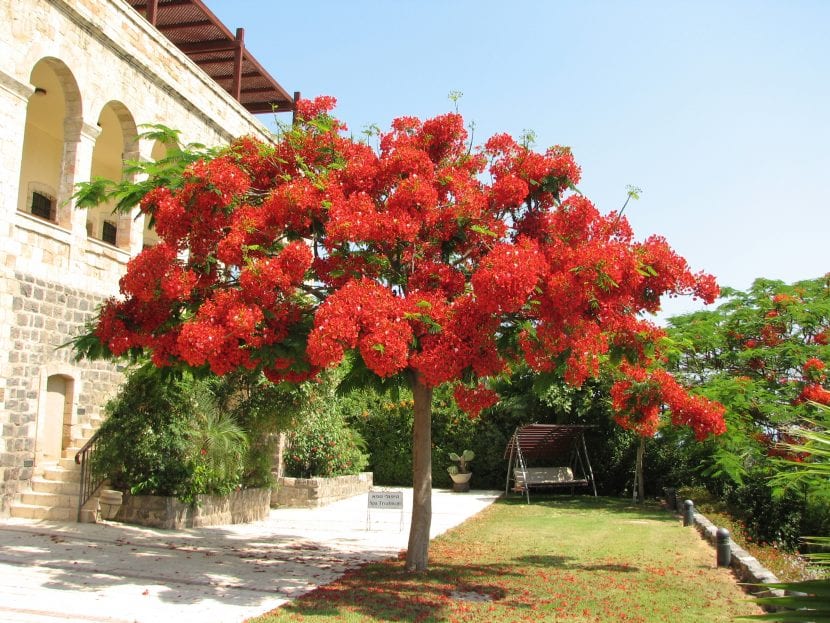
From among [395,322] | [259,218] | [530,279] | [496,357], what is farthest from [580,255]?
[259,218]

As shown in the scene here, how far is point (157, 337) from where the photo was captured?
764 centimetres

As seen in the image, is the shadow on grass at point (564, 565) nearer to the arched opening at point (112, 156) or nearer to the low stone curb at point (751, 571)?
the low stone curb at point (751, 571)

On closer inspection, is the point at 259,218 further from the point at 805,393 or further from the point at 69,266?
the point at 805,393

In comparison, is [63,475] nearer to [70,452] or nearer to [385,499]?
[70,452]

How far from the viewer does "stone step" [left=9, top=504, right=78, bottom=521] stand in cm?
1107

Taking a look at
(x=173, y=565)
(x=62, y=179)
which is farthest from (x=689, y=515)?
(x=62, y=179)

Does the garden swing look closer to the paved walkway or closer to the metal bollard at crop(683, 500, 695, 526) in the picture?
the metal bollard at crop(683, 500, 695, 526)

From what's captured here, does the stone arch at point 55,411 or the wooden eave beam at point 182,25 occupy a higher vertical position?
the wooden eave beam at point 182,25

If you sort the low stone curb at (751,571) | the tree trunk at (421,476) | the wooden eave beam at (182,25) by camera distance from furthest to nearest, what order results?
the wooden eave beam at (182,25), the tree trunk at (421,476), the low stone curb at (751,571)

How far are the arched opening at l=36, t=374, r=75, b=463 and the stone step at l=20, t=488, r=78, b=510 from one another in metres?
0.85

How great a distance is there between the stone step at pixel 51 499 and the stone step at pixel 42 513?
0.08 m

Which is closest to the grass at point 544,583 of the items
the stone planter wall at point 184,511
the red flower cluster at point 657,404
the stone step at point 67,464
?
the red flower cluster at point 657,404

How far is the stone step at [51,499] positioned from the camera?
11.2m

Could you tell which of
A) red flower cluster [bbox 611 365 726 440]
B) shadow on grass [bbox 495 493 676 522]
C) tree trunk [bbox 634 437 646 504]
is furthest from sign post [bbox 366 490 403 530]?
tree trunk [bbox 634 437 646 504]
